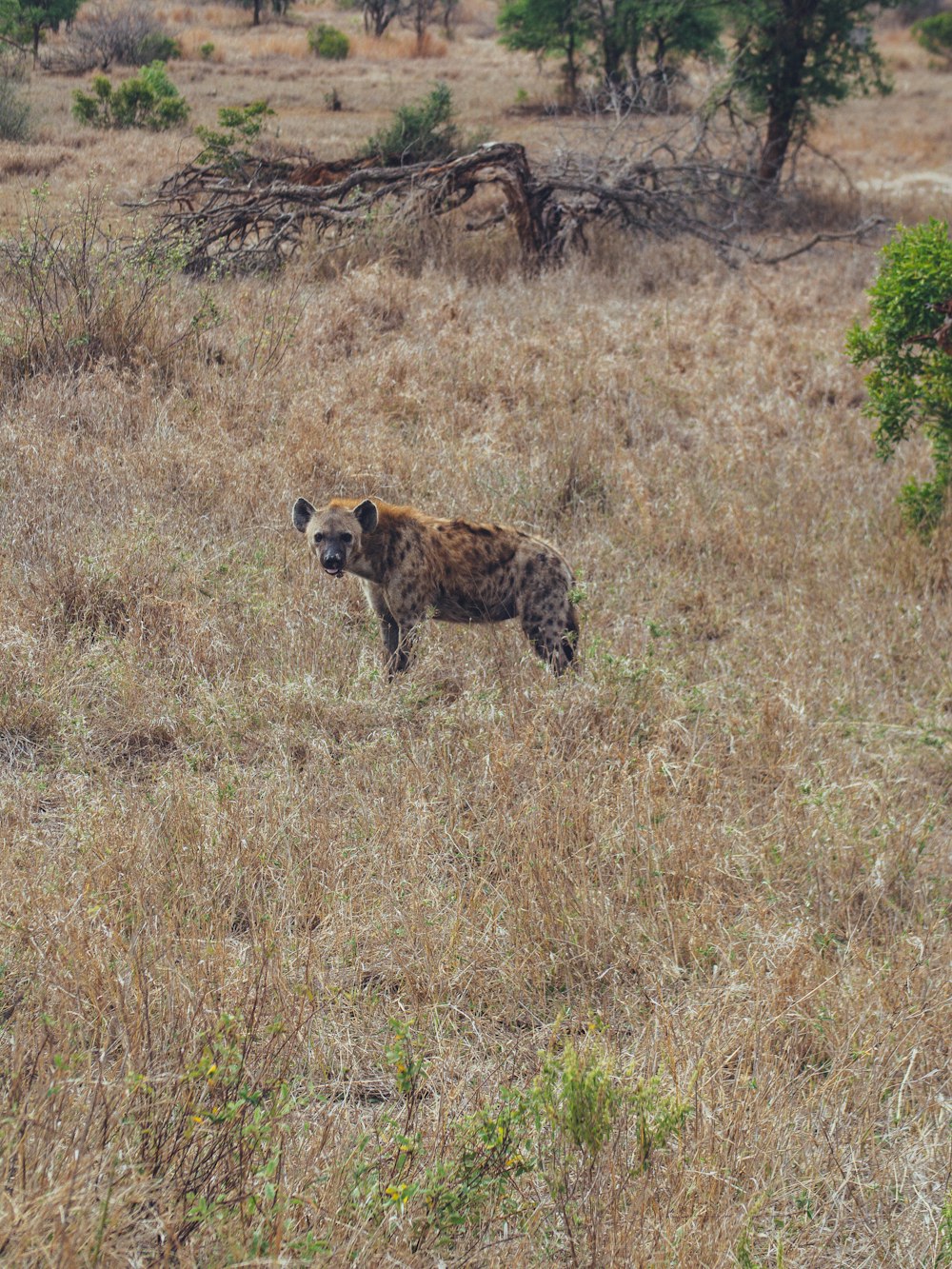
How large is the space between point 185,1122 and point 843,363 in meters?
9.97

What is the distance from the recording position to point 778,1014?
3.76 m

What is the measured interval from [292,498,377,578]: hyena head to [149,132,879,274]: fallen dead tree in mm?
6363

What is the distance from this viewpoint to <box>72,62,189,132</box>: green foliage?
2016cm

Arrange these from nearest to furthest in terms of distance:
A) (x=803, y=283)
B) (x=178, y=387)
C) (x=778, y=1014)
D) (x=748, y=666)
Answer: (x=778, y=1014) → (x=748, y=666) → (x=178, y=387) → (x=803, y=283)

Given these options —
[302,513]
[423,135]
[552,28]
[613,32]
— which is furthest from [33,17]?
[302,513]

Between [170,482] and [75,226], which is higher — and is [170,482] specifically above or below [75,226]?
below

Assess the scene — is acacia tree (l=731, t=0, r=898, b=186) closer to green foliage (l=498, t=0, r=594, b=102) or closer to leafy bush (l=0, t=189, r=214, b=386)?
green foliage (l=498, t=0, r=594, b=102)

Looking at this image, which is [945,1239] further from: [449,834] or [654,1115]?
[449,834]

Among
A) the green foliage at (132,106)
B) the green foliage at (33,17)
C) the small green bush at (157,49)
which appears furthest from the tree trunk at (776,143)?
the green foliage at (33,17)

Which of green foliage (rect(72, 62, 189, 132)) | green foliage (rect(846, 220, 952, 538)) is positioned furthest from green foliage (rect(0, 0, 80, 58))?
green foliage (rect(846, 220, 952, 538))

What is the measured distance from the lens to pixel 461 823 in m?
4.77

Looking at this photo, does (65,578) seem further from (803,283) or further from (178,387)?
(803,283)

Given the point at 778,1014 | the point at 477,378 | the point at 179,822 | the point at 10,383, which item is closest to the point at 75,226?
the point at 10,383

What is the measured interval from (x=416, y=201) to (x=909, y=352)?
739cm
